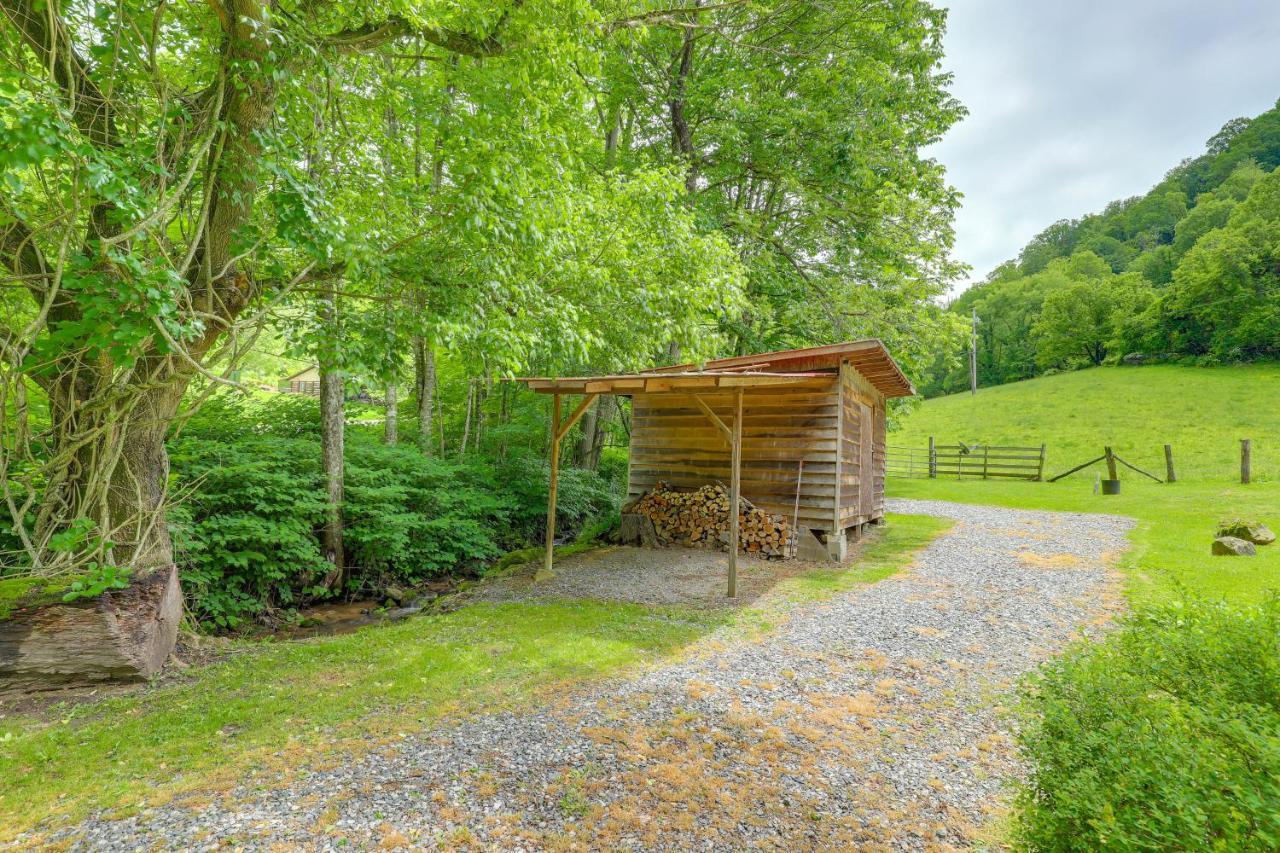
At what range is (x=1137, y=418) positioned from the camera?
1035 inches

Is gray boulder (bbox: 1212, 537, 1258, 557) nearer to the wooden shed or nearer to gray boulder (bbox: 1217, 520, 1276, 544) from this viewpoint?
gray boulder (bbox: 1217, 520, 1276, 544)

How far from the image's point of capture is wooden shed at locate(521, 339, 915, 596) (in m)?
8.84

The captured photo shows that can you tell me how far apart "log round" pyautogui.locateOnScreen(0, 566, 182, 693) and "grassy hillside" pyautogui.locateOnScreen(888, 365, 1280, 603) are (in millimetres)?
6755

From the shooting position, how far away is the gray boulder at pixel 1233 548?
7605 millimetres

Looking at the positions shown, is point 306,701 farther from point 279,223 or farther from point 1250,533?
point 1250,533

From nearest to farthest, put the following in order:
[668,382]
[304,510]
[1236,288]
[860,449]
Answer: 1. [668,382]
2. [304,510]
3. [860,449]
4. [1236,288]

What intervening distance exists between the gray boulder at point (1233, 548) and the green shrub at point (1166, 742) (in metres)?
7.50

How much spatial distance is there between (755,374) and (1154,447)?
25.0 meters

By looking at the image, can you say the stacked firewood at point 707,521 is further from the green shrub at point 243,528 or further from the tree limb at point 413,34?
the tree limb at point 413,34

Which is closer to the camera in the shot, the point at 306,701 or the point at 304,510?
the point at 306,701

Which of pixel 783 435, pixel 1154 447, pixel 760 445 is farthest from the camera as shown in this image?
pixel 1154 447

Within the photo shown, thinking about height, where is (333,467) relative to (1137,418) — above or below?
below

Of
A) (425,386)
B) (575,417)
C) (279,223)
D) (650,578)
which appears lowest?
(650,578)

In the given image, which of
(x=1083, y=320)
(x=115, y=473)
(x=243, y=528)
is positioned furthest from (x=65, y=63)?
(x=1083, y=320)
